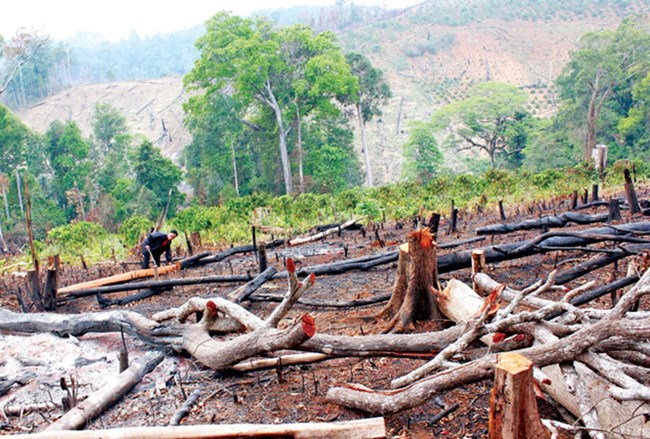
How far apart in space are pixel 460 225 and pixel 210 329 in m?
9.83

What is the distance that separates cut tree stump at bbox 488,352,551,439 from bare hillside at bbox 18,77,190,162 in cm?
5661

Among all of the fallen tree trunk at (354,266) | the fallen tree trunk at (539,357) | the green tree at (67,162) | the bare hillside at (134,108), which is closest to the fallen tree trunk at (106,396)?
the fallen tree trunk at (539,357)

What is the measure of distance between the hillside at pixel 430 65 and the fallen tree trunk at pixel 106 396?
4917 cm

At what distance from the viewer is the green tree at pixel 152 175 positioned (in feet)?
102

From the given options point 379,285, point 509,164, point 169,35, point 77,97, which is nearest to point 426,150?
point 509,164

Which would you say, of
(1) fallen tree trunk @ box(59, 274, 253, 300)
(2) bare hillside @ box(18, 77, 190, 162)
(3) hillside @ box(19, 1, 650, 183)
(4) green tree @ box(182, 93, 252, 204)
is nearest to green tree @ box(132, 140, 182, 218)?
(4) green tree @ box(182, 93, 252, 204)

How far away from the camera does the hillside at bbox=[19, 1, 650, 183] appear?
57.6 m

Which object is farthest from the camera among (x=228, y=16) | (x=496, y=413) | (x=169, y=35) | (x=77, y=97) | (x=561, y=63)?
(x=169, y=35)

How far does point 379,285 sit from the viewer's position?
7543 millimetres

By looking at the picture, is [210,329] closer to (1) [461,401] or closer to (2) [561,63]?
(1) [461,401]

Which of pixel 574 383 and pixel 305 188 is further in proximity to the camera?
pixel 305 188

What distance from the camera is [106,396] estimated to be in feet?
13.8

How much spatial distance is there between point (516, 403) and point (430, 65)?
2568 inches

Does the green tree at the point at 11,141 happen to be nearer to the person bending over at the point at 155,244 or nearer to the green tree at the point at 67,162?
the green tree at the point at 67,162
